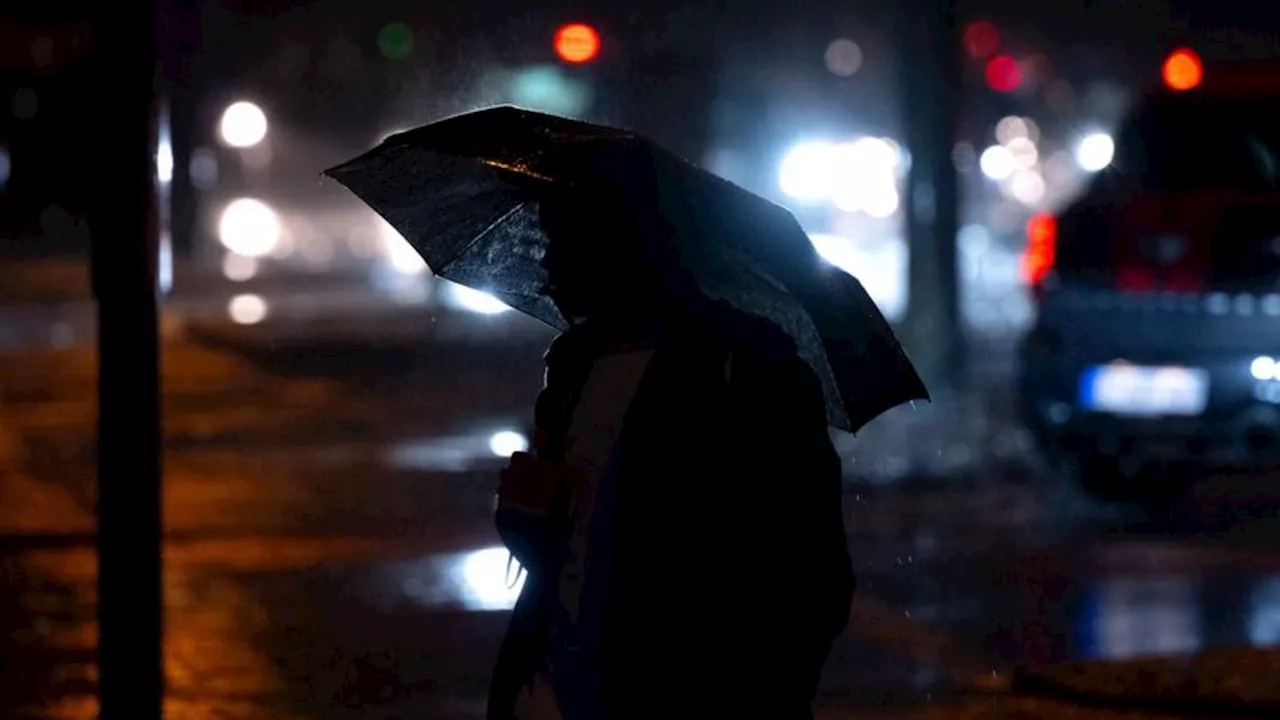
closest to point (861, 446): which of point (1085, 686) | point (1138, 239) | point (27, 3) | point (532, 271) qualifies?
point (1138, 239)

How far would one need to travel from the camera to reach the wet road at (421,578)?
25.1 feet

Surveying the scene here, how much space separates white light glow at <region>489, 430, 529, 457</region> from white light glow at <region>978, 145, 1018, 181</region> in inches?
776

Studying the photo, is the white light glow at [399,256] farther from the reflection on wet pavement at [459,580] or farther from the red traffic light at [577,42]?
the reflection on wet pavement at [459,580]

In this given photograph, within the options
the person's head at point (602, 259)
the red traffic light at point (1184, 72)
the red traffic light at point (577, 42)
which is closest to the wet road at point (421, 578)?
A: the red traffic light at point (1184, 72)

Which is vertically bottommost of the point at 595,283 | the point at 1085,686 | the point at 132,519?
the point at 1085,686

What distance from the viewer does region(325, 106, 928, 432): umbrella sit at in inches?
135

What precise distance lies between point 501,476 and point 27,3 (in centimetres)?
279

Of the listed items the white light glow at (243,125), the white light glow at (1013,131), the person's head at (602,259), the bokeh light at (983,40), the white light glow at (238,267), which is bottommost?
the person's head at (602,259)

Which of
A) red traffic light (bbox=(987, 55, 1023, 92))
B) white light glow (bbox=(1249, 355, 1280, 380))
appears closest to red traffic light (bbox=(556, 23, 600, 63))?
red traffic light (bbox=(987, 55, 1023, 92))

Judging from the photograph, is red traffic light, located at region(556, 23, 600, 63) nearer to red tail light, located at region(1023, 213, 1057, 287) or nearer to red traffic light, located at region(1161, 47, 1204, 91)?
red tail light, located at region(1023, 213, 1057, 287)

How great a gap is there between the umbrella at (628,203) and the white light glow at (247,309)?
60.6 ft

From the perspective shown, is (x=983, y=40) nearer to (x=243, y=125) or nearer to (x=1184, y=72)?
(x=1184, y=72)

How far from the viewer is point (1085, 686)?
735cm

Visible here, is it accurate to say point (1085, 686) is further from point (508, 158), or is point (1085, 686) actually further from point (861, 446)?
point (861, 446)
